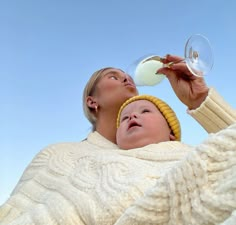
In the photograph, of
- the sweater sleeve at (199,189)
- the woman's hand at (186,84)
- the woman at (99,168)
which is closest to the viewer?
the sweater sleeve at (199,189)

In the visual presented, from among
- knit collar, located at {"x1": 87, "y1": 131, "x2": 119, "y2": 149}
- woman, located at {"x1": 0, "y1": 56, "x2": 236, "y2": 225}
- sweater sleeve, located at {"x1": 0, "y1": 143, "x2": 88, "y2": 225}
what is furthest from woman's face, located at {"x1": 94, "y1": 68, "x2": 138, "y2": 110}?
sweater sleeve, located at {"x1": 0, "y1": 143, "x2": 88, "y2": 225}

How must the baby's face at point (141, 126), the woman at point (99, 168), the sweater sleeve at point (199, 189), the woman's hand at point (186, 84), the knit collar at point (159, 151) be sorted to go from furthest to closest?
the woman's hand at point (186, 84) < the baby's face at point (141, 126) < the knit collar at point (159, 151) < the woman at point (99, 168) < the sweater sleeve at point (199, 189)

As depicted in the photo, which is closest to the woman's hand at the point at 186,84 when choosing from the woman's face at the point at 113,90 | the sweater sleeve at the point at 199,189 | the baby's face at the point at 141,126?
the baby's face at the point at 141,126

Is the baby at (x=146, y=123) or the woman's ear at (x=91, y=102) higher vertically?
the woman's ear at (x=91, y=102)

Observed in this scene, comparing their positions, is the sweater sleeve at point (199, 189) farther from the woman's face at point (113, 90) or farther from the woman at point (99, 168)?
the woman's face at point (113, 90)

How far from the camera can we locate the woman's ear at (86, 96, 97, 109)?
5.48 ft

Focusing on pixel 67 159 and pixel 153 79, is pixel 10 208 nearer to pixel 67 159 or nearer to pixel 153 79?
pixel 67 159

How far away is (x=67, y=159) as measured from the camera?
4.27 ft

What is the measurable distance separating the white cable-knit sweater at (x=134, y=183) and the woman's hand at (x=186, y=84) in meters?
0.10

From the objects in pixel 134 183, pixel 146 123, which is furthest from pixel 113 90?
pixel 134 183

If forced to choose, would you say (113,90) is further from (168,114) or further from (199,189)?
(199,189)

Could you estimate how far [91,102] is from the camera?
1678mm

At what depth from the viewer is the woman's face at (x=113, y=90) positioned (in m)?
1.62

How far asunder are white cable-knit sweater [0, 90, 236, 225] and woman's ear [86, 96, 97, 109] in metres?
0.17
